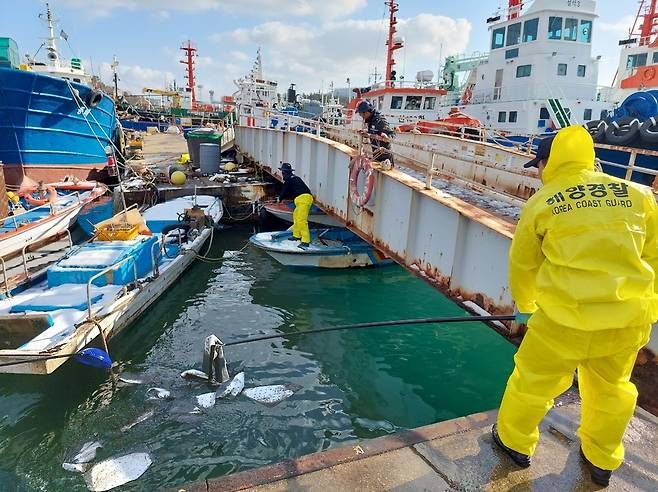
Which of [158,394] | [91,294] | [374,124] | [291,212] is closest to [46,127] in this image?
[291,212]

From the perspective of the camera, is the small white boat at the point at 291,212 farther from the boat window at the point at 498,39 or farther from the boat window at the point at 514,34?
the boat window at the point at 498,39

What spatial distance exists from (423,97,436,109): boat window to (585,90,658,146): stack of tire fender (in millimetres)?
16879

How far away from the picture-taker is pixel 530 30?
21.1m

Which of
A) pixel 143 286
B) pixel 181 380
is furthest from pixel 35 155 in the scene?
pixel 181 380

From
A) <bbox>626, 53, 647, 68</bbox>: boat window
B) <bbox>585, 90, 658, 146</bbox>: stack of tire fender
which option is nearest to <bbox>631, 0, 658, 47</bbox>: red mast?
<bbox>626, 53, 647, 68</bbox>: boat window

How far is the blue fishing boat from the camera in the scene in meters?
14.5

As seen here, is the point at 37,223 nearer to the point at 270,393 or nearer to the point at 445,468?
the point at 270,393

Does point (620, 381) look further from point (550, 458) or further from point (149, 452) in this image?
point (149, 452)

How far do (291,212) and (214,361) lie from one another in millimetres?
8002

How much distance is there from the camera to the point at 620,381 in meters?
2.69

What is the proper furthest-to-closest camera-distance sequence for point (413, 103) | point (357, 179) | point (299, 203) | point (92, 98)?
point (413, 103) < point (92, 98) < point (299, 203) < point (357, 179)

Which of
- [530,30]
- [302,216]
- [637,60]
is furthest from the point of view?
[637,60]

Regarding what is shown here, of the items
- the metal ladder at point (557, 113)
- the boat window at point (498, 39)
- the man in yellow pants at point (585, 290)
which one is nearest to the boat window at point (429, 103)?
the boat window at point (498, 39)

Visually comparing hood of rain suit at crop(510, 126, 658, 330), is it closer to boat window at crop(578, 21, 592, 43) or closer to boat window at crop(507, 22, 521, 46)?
boat window at crop(507, 22, 521, 46)
